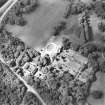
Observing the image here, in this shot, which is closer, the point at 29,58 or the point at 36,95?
the point at 36,95

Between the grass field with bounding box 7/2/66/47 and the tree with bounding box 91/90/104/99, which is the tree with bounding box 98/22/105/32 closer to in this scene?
the grass field with bounding box 7/2/66/47

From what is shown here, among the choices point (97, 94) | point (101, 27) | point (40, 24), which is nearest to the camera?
point (97, 94)

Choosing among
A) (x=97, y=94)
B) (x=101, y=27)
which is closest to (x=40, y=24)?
(x=101, y=27)

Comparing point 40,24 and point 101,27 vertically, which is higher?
point 40,24

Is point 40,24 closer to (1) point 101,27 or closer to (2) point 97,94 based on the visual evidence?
(1) point 101,27

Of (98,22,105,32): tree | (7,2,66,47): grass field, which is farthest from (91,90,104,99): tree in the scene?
(7,2,66,47): grass field

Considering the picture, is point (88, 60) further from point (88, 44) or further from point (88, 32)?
point (88, 32)

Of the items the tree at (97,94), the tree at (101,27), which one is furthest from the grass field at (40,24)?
the tree at (97,94)

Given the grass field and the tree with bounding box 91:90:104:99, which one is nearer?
→ the tree with bounding box 91:90:104:99

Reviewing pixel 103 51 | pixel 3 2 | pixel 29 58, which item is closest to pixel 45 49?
pixel 29 58

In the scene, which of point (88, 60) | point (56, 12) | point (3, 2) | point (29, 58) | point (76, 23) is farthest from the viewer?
point (3, 2)

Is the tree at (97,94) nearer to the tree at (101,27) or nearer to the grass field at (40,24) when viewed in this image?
the tree at (101,27)
